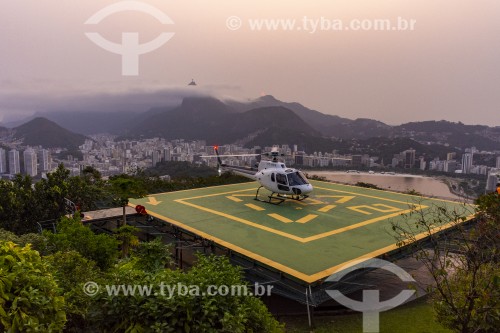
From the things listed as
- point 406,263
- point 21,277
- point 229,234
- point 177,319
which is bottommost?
point 406,263

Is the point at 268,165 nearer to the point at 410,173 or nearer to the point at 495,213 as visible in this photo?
the point at 495,213

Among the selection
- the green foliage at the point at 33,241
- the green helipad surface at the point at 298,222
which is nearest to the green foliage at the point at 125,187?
the green helipad surface at the point at 298,222

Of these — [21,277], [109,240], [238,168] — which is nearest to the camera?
[21,277]

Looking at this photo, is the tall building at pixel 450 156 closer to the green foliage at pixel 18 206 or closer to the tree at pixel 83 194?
the tree at pixel 83 194

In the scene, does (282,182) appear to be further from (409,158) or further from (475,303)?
(409,158)

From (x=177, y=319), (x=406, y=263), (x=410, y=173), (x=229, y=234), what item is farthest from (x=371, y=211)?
(x=410, y=173)

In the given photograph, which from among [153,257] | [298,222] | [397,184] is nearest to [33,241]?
[153,257]

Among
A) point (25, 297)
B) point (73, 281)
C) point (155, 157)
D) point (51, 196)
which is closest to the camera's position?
point (25, 297)

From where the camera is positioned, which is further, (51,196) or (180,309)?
(51,196)
